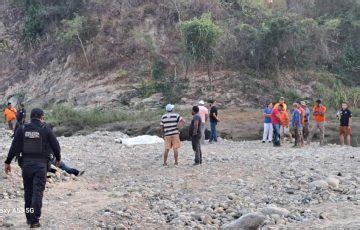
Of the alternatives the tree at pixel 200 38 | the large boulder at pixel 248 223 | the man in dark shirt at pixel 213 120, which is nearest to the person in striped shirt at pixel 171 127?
the large boulder at pixel 248 223

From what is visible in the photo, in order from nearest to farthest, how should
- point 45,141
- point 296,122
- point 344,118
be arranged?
1. point 45,141
2. point 296,122
3. point 344,118

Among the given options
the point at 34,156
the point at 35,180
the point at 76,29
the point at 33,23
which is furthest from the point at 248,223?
the point at 33,23

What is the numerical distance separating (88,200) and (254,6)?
27503 millimetres

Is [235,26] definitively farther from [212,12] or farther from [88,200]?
[88,200]

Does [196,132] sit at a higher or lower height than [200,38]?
lower

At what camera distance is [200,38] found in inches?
1208

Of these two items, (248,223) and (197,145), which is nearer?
(248,223)

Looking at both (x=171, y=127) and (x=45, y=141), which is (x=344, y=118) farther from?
(x=45, y=141)

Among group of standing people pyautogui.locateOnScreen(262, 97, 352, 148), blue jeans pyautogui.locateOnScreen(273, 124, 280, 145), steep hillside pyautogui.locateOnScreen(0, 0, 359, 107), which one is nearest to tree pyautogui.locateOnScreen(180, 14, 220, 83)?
steep hillside pyautogui.locateOnScreen(0, 0, 359, 107)

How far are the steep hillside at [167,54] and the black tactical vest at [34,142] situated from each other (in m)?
22.3

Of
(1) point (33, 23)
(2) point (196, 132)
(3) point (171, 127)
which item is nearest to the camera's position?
(3) point (171, 127)

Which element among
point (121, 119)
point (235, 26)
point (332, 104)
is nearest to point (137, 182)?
point (121, 119)

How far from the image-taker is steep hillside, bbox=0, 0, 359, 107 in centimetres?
3161

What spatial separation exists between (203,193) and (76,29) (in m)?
25.9
